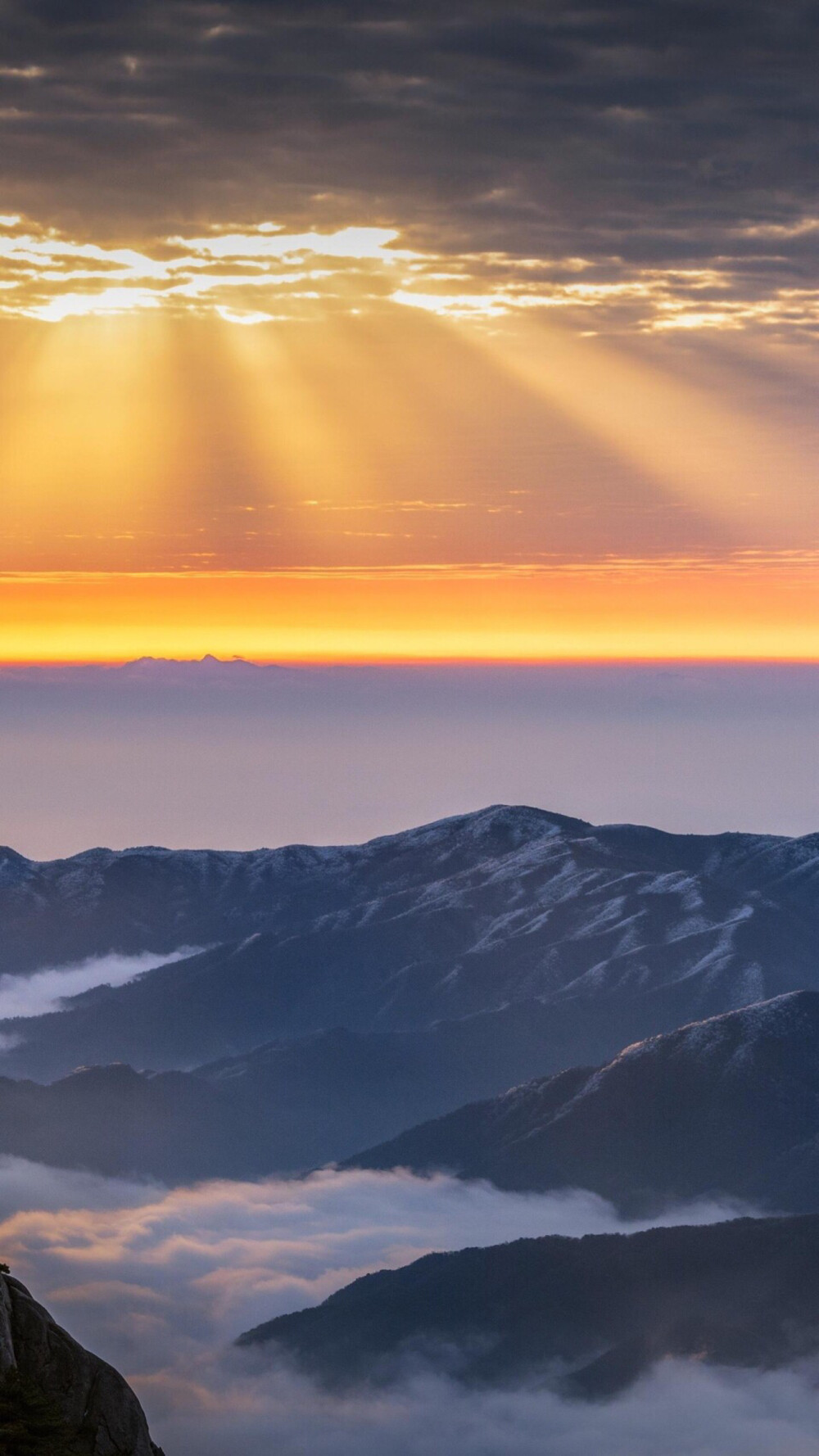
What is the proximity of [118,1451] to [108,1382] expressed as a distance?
16.8 ft

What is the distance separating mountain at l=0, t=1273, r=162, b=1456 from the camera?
307ft

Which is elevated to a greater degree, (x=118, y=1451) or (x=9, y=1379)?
(x=9, y=1379)

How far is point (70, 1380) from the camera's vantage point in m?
98.0

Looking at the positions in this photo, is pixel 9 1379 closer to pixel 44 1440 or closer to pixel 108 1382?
pixel 44 1440

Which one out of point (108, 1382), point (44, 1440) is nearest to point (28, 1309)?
Result: point (108, 1382)

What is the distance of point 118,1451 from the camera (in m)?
95.5

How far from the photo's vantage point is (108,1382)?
99.8m

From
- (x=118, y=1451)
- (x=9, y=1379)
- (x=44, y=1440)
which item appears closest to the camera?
(x=44, y=1440)

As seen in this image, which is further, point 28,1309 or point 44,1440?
point 28,1309

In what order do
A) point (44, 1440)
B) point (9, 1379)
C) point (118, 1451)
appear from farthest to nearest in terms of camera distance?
point (118, 1451), point (9, 1379), point (44, 1440)

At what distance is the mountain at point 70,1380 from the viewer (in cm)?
9350

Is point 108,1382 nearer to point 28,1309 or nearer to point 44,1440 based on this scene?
point 28,1309

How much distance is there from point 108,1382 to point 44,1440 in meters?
20.1

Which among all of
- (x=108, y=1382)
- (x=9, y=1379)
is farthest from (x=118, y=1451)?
(x=9, y=1379)
